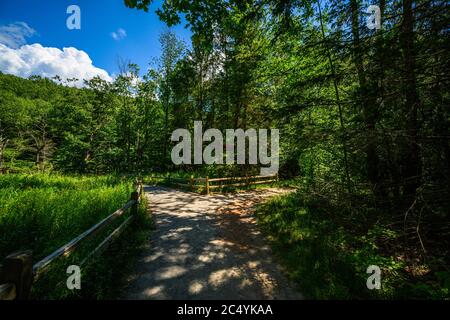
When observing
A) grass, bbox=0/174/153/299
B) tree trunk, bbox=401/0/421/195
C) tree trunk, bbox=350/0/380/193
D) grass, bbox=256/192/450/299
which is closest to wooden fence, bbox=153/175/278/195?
grass, bbox=0/174/153/299

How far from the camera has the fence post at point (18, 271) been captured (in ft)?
6.89

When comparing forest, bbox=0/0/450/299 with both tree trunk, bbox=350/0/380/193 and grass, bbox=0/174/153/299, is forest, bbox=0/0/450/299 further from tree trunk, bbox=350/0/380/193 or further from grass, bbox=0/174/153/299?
grass, bbox=0/174/153/299

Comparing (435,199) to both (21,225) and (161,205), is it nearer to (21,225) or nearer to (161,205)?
(21,225)

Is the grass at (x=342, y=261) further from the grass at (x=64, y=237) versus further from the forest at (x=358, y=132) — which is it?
the grass at (x=64, y=237)

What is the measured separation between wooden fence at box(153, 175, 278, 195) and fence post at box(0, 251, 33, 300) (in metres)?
10.6

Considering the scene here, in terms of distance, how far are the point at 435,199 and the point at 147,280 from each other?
16.1ft

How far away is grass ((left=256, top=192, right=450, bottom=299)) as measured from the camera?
340cm

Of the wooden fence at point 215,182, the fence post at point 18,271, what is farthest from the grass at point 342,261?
the wooden fence at point 215,182

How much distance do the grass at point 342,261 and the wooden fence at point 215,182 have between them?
697 centimetres

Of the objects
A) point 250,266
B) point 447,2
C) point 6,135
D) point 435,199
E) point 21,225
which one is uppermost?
point 6,135

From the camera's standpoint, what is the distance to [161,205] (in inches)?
393

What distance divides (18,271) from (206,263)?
3259 mm

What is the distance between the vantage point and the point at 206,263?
4.68 m

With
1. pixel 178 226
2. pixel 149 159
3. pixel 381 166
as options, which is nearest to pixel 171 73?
pixel 149 159
